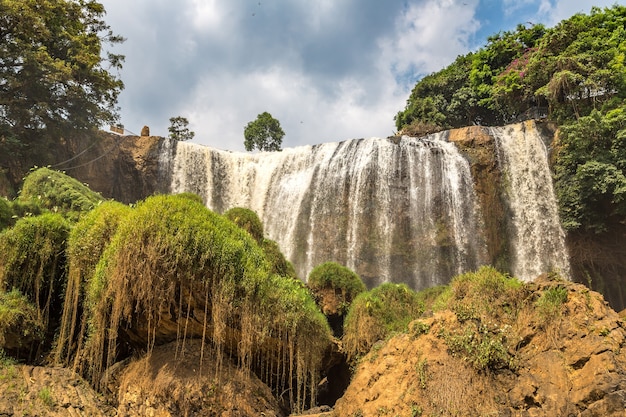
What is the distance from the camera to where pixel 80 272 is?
320 inches

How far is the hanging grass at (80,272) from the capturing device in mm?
7949

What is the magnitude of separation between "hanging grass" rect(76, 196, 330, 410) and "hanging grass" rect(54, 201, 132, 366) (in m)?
0.30

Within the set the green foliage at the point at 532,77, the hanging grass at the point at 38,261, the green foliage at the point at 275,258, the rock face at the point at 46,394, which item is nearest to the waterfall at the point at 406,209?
the green foliage at the point at 532,77

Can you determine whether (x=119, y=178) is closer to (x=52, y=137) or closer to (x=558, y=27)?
(x=52, y=137)

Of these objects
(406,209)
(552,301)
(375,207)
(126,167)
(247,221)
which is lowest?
(552,301)

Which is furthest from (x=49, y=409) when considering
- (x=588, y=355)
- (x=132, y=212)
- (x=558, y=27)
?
(x=558, y=27)

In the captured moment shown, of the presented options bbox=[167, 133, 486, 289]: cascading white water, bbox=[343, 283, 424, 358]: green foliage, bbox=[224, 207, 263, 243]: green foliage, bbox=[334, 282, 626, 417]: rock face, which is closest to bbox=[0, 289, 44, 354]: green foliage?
bbox=[224, 207, 263, 243]: green foliage

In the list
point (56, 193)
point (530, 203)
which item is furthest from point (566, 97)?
point (56, 193)

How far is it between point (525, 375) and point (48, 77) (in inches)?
847

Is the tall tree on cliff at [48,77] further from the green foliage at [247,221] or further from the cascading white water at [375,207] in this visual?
the green foliage at [247,221]

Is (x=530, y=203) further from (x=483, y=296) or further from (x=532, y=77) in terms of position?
(x=483, y=296)

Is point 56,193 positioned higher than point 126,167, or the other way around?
point 126,167

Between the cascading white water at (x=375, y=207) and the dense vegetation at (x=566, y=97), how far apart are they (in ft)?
14.2

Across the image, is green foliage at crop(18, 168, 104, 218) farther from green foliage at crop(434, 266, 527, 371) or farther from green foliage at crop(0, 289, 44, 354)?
green foliage at crop(434, 266, 527, 371)
